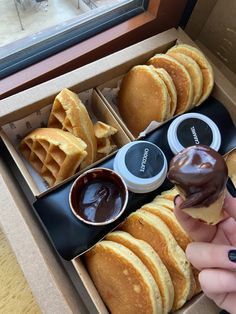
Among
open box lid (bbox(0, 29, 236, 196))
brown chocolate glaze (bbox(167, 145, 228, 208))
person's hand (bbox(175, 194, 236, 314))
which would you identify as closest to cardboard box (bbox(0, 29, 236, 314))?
open box lid (bbox(0, 29, 236, 196))

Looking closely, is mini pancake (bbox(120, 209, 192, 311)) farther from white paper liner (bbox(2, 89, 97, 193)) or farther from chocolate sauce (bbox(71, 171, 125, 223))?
white paper liner (bbox(2, 89, 97, 193))

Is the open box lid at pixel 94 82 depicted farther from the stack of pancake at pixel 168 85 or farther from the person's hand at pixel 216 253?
the person's hand at pixel 216 253

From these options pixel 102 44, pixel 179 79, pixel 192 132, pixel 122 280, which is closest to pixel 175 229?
pixel 122 280

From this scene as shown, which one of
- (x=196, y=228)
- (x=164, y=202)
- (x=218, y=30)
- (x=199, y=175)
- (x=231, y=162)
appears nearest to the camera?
(x=199, y=175)

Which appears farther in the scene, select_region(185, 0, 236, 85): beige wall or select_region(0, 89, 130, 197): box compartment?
select_region(185, 0, 236, 85): beige wall

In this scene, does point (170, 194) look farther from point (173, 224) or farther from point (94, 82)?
point (94, 82)

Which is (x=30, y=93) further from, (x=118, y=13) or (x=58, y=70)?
(x=118, y=13)
